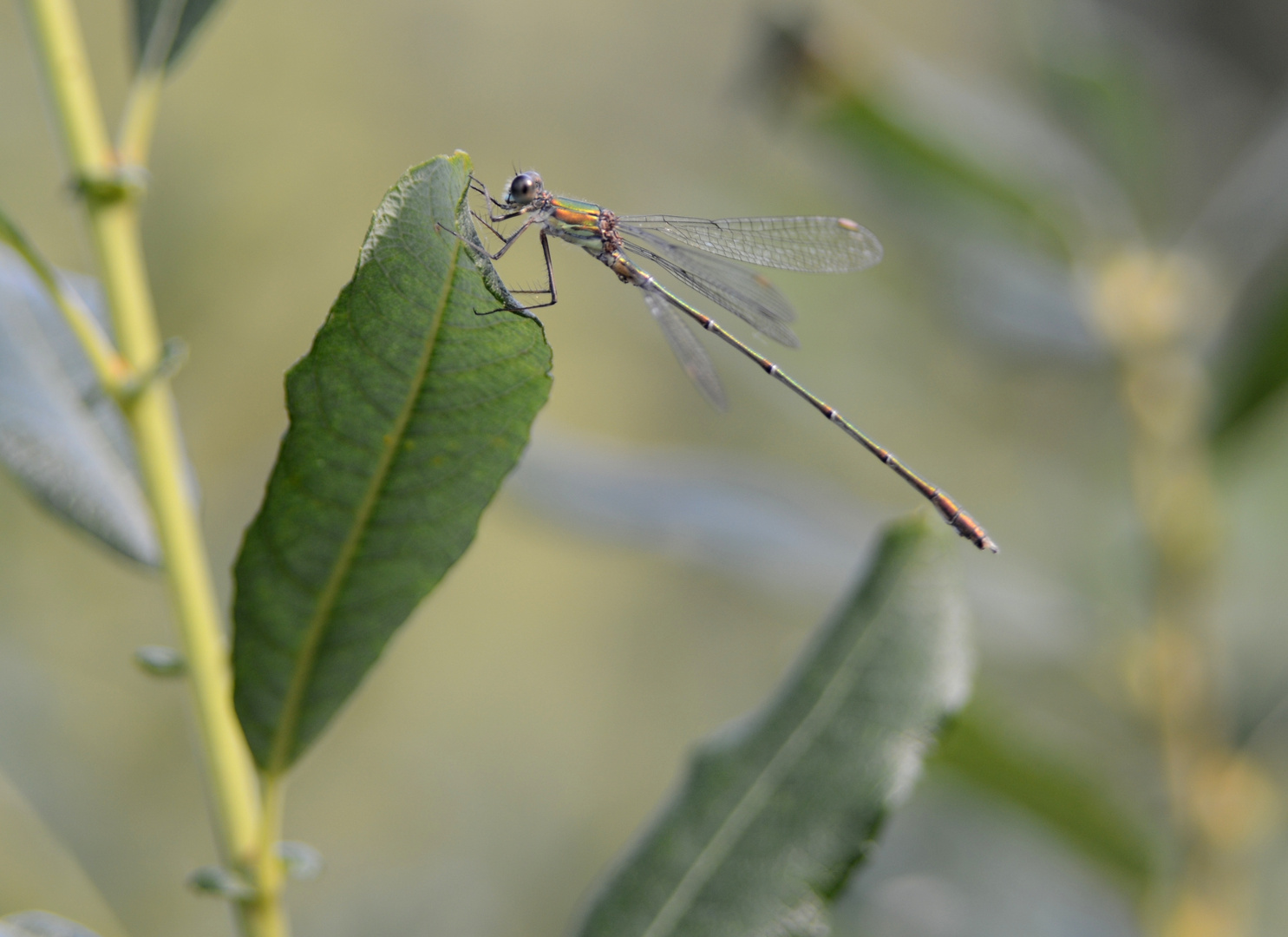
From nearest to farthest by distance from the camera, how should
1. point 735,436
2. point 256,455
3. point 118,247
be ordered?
point 118,247
point 256,455
point 735,436

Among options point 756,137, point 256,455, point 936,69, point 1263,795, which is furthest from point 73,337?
point 756,137

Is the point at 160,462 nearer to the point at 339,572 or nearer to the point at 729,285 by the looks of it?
the point at 339,572

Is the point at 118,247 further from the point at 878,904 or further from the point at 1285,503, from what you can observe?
the point at 1285,503

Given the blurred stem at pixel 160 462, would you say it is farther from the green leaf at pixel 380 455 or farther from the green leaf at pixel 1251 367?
the green leaf at pixel 1251 367

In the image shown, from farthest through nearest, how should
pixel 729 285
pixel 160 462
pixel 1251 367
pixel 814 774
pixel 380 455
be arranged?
pixel 729 285 → pixel 1251 367 → pixel 814 774 → pixel 160 462 → pixel 380 455

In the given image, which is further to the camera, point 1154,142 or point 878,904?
point 1154,142

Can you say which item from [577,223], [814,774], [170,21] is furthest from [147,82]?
[577,223]

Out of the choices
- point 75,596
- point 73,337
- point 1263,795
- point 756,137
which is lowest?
point 75,596
